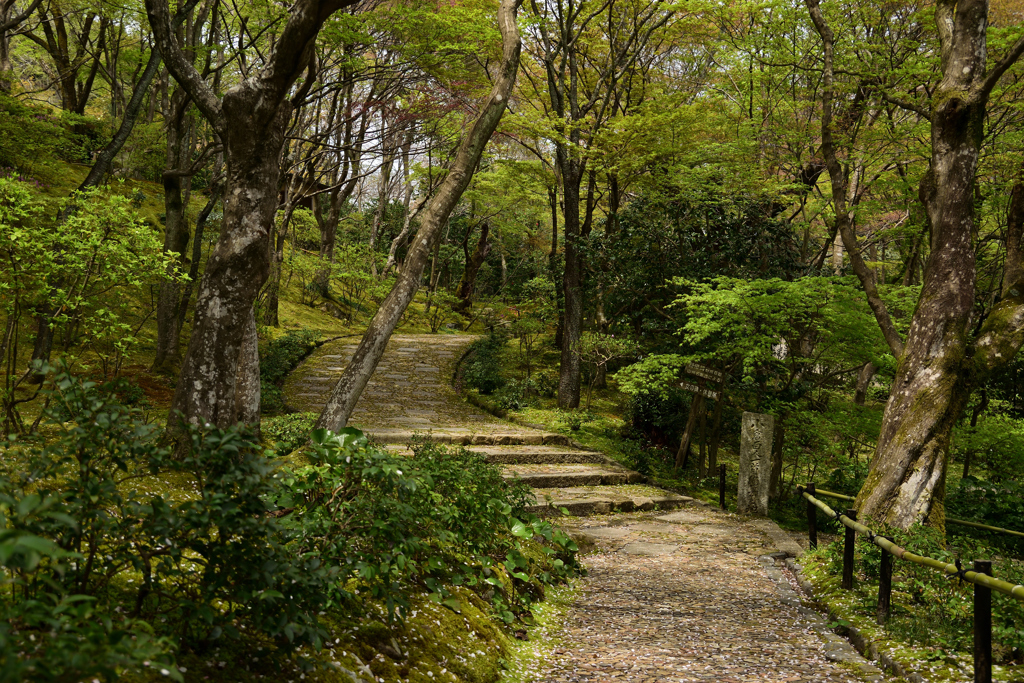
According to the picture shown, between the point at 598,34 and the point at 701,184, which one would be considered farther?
the point at 598,34

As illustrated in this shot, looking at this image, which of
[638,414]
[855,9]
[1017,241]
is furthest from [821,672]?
[855,9]

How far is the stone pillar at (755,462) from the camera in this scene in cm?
1038

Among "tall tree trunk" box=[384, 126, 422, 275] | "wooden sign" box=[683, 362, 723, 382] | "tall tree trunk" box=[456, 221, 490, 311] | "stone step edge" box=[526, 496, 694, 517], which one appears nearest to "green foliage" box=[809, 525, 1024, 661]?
"stone step edge" box=[526, 496, 694, 517]

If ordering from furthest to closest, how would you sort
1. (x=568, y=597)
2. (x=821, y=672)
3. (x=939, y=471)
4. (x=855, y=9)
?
(x=855, y=9) < (x=939, y=471) < (x=568, y=597) < (x=821, y=672)

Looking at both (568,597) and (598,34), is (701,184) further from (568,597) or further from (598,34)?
(568,597)

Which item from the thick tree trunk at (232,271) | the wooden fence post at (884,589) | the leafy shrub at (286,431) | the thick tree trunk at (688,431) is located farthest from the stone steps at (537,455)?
the wooden fence post at (884,589)

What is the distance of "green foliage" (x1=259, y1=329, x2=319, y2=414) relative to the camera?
1252 centimetres

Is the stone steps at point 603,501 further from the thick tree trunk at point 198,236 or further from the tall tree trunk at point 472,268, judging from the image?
the tall tree trunk at point 472,268

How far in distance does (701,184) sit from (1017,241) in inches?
277

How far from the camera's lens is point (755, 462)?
10.5 m

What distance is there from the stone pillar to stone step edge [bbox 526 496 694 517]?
0.98 metres

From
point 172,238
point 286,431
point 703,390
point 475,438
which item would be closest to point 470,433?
point 475,438

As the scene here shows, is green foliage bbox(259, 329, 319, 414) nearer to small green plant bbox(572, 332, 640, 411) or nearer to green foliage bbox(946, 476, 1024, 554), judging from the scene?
small green plant bbox(572, 332, 640, 411)

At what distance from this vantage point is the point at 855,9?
12906mm
